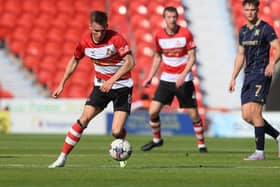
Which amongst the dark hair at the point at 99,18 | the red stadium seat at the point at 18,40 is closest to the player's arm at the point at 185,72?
the dark hair at the point at 99,18

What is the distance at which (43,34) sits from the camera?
2859 cm

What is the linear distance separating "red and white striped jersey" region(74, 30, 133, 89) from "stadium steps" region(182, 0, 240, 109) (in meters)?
17.0

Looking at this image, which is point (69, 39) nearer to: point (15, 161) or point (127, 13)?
point (127, 13)

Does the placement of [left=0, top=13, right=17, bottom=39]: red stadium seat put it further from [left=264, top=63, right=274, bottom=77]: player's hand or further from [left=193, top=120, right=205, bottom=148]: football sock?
[left=264, top=63, right=274, bottom=77]: player's hand

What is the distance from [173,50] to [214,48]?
15.5 meters

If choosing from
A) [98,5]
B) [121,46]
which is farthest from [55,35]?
[121,46]

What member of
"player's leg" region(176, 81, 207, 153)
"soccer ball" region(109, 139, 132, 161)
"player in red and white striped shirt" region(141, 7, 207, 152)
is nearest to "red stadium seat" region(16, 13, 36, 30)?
"player in red and white striped shirt" region(141, 7, 207, 152)

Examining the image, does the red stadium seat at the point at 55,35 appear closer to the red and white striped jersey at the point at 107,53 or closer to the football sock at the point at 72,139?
the red and white striped jersey at the point at 107,53

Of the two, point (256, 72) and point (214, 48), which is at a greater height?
point (256, 72)

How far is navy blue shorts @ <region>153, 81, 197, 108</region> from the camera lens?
583 inches

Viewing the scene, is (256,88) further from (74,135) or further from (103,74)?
(74,135)

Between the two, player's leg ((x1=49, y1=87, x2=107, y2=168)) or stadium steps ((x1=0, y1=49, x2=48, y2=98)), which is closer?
player's leg ((x1=49, y1=87, x2=107, y2=168))

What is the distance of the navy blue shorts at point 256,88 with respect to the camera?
11.9 metres

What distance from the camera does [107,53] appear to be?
1061 cm
